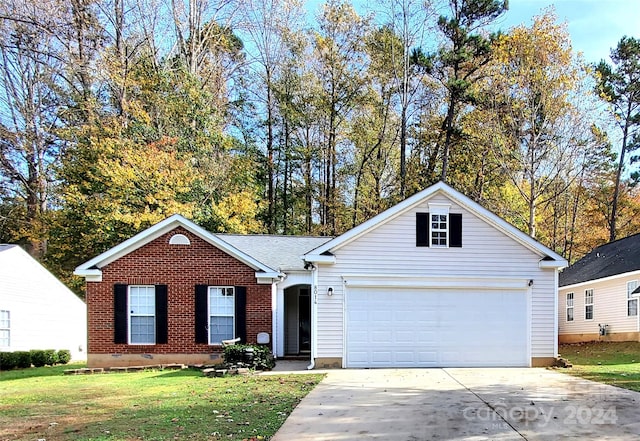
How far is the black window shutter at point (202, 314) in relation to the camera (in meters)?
14.2

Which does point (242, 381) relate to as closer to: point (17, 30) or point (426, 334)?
point (426, 334)

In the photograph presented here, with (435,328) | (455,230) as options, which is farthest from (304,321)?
(455,230)

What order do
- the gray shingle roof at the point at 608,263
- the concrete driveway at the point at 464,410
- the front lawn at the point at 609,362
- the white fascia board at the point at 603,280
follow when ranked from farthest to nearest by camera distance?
the gray shingle roof at the point at 608,263, the white fascia board at the point at 603,280, the front lawn at the point at 609,362, the concrete driveway at the point at 464,410

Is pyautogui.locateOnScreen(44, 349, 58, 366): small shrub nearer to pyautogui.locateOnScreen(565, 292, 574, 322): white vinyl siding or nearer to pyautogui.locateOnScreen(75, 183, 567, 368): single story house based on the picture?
pyautogui.locateOnScreen(75, 183, 567, 368): single story house

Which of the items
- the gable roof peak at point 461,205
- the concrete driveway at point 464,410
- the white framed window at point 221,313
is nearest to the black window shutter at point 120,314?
the white framed window at point 221,313

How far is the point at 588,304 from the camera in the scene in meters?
22.2

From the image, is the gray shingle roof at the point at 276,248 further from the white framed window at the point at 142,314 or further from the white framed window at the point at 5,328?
the white framed window at the point at 5,328

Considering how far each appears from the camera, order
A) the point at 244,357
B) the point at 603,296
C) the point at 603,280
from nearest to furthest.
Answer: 1. the point at 244,357
2. the point at 603,280
3. the point at 603,296

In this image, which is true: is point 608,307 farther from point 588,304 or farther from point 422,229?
→ point 422,229

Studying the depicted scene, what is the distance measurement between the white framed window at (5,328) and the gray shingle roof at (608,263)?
23.4m

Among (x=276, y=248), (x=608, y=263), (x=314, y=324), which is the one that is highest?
(x=276, y=248)

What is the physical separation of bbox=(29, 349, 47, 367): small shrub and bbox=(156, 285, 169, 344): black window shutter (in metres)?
6.58

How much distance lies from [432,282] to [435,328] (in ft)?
4.23

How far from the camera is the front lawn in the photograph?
10.7 metres
